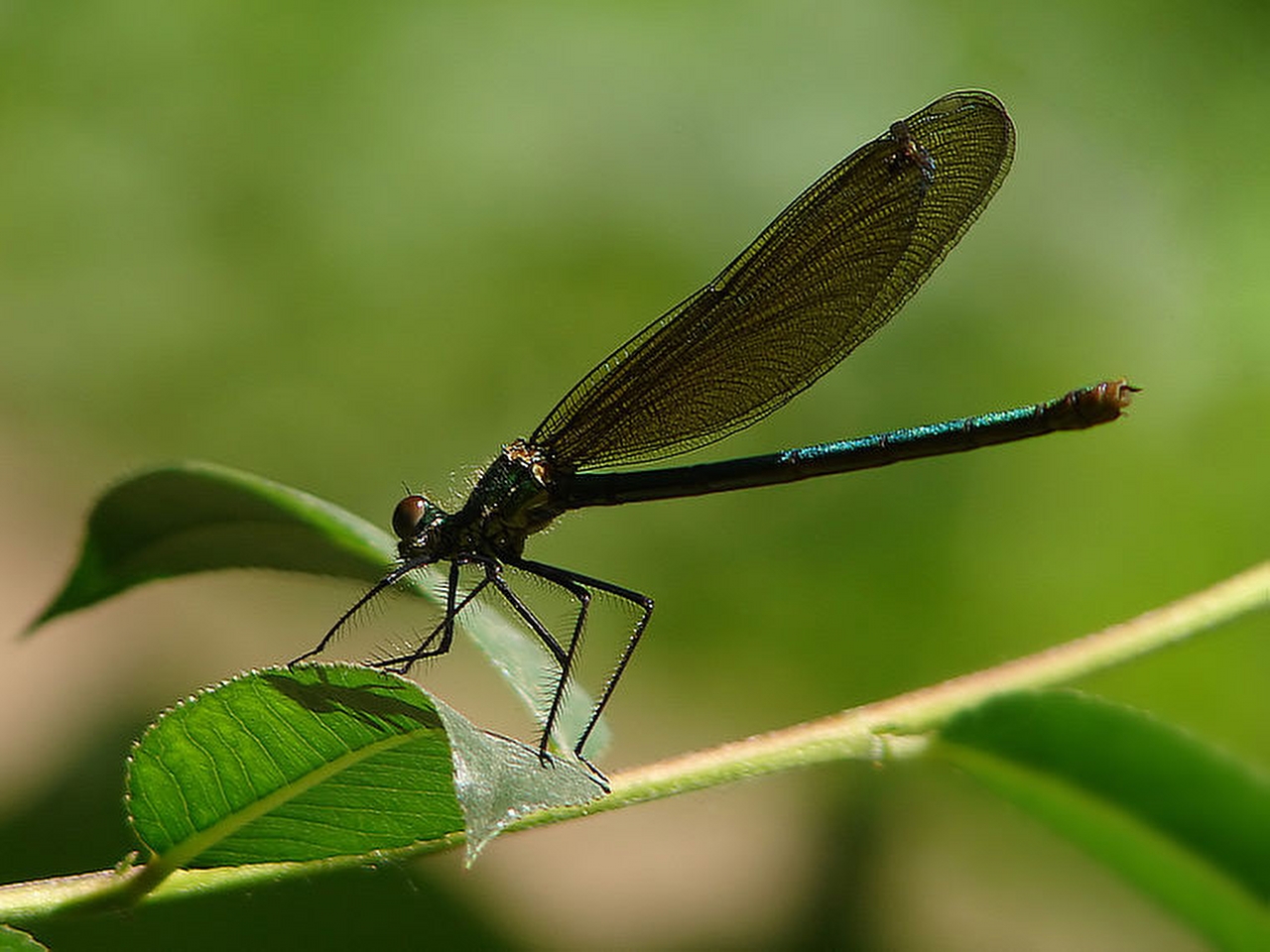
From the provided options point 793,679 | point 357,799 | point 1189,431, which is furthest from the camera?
point 793,679

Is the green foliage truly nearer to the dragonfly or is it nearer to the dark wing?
the dragonfly

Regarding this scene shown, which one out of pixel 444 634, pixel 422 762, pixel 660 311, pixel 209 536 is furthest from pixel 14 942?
pixel 660 311

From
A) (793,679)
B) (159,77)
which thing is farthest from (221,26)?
(793,679)

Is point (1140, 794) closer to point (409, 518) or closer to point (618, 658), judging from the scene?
point (618, 658)

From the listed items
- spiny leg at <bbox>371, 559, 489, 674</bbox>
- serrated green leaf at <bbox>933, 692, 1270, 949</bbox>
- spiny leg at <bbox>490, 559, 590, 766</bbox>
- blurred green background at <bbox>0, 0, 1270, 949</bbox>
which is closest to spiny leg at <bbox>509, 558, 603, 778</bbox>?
spiny leg at <bbox>490, 559, 590, 766</bbox>

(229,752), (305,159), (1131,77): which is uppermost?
(1131,77)

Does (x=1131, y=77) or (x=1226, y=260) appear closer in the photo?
(x=1226, y=260)

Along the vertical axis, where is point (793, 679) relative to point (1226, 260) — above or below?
below

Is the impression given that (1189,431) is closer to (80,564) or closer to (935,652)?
(935,652)
